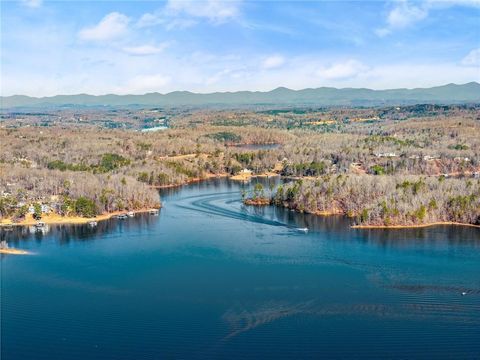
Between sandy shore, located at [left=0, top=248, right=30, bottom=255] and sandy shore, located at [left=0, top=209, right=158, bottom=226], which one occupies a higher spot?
sandy shore, located at [left=0, top=209, right=158, bottom=226]

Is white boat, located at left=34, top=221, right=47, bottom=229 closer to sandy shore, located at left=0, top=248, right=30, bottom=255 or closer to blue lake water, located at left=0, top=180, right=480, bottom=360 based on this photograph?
blue lake water, located at left=0, top=180, right=480, bottom=360

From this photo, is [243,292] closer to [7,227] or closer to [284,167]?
[7,227]

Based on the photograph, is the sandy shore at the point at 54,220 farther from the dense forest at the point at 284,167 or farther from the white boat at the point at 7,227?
the dense forest at the point at 284,167

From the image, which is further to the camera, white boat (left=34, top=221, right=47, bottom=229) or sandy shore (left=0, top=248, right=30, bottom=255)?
white boat (left=34, top=221, right=47, bottom=229)

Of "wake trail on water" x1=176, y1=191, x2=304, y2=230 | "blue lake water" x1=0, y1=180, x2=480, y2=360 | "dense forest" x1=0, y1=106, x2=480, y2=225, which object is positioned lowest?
"blue lake water" x1=0, y1=180, x2=480, y2=360

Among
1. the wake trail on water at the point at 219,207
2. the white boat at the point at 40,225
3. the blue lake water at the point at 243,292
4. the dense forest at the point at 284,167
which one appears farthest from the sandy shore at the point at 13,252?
the wake trail on water at the point at 219,207

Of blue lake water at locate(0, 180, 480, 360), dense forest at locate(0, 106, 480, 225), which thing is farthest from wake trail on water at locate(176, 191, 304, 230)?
dense forest at locate(0, 106, 480, 225)

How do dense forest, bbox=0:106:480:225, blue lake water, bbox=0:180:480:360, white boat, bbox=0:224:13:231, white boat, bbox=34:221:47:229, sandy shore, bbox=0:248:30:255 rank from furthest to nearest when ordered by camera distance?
dense forest, bbox=0:106:480:225, white boat, bbox=34:221:47:229, white boat, bbox=0:224:13:231, sandy shore, bbox=0:248:30:255, blue lake water, bbox=0:180:480:360
